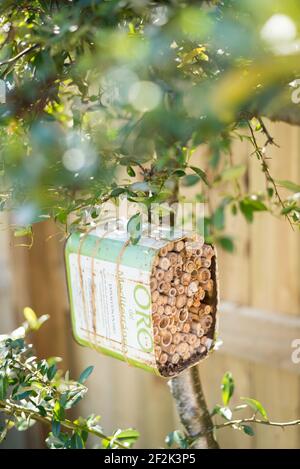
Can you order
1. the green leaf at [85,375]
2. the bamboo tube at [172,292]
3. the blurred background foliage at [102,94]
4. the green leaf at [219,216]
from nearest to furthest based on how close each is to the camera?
the blurred background foliage at [102,94]
the bamboo tube at [172,292]
the green leaf at [85,375]
the green leaf at [219,216]

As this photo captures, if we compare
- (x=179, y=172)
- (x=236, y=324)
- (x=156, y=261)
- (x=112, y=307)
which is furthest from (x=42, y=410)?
(x=236, y=324)

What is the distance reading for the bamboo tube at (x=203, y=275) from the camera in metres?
0.82

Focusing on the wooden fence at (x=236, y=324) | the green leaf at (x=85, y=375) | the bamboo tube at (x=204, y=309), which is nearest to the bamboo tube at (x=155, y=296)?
the bamboo tube at (x=204, y=309)

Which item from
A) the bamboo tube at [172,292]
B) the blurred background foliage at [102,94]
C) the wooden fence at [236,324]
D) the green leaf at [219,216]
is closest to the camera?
the blurred background foliage at [102,94]

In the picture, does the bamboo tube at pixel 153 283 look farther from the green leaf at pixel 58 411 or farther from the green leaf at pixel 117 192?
the green leaf at pixel 58 411

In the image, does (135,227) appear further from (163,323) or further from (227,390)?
(227,390)

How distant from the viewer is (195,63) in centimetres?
72

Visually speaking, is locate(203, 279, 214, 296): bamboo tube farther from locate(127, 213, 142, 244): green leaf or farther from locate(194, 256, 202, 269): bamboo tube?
locate(127, 213, 142, 244): green leaf

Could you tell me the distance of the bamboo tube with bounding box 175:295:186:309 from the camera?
2.65 feet

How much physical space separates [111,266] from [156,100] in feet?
0.99

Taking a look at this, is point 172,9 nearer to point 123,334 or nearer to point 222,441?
point 123,334

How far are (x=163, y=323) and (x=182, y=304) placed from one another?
0.04 meters

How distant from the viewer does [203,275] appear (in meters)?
0.83
